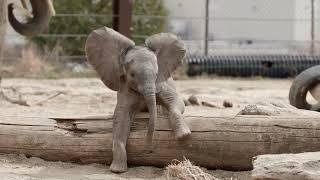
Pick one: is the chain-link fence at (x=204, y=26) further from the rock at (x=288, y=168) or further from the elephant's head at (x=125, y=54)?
the rock at (x=288, y=168)

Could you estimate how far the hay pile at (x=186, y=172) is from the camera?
4457mm

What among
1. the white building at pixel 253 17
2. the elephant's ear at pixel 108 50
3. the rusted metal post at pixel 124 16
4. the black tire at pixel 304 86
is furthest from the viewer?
the white building at pixel 253 17

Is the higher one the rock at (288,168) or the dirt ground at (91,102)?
the rock at (288,168)

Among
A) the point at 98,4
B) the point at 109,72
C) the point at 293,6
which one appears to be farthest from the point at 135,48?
the point at 293,6

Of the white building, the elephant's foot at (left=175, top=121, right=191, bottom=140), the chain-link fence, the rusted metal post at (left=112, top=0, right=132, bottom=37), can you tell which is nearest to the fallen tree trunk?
the elephant's foot at (left=175, top=121, right=191, bottom=140)

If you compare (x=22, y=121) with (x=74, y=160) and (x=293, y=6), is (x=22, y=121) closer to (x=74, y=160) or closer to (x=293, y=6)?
(x=74, y=160)

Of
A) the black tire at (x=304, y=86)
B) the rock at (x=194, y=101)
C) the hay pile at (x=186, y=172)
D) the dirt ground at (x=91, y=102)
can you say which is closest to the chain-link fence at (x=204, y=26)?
the dirt ground at (x=91, y=102)

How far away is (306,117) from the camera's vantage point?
15.8 feet

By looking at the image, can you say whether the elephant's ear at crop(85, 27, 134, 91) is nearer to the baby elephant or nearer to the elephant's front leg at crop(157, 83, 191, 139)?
the baby elephant

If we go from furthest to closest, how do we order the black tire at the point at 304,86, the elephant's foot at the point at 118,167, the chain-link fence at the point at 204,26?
the chain-link fence at the point at 204,26 < the black tire at the point at 304,86 < the elephant's foot at the point at 118,167

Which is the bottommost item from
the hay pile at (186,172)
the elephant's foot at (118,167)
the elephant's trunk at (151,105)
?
the elephant's foot at (118,167)

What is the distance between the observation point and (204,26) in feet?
57.6

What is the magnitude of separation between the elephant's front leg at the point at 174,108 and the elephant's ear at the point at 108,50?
31 centimetres

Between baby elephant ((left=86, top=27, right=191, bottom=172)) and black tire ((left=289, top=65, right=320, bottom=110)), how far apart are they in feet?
4.82
